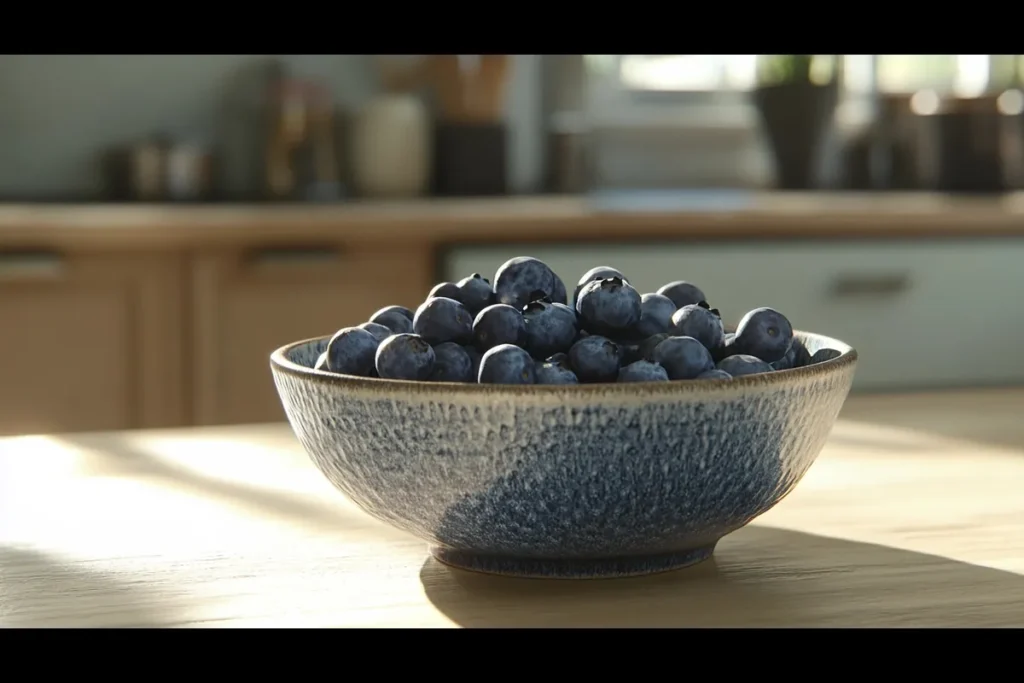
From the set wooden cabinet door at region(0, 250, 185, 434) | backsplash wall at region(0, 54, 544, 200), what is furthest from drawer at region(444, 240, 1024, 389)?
backsplash wall at region(0, 54, 544, 200)

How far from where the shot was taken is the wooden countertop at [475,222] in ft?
7.48

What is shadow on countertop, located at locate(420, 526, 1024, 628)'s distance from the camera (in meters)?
0.67

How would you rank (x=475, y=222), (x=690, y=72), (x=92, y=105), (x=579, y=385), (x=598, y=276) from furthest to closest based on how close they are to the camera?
(x=690, y=72) → (x=92, y=105) → (x=475, y=222) → (x=598, y=276) → (x=579, y=385)

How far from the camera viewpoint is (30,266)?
7.45 feet

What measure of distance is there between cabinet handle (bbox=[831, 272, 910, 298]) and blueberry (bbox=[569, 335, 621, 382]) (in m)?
1.94

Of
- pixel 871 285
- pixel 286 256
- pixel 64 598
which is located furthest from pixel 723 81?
pixel 64 598

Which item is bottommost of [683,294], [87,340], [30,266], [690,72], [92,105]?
[87,340]

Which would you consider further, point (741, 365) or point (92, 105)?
point (92, 105)

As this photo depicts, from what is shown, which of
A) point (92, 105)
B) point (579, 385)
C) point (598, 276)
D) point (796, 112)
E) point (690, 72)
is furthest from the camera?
point (690, 72)

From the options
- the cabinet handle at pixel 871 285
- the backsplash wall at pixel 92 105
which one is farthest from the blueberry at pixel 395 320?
the backsplash wall at pixel 92 105

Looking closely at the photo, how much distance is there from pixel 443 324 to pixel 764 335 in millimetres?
178

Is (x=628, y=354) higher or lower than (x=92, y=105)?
lower

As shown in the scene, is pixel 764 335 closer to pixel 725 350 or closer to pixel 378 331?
pixel 725 350
